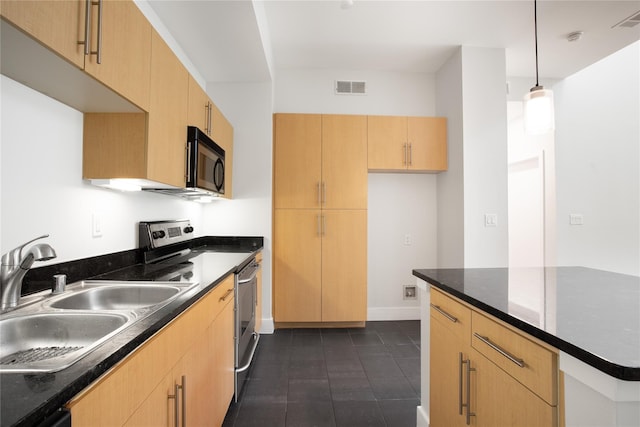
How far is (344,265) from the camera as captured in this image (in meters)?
3.23

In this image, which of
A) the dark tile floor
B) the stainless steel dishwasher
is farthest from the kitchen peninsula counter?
the stainless steel dishwasher

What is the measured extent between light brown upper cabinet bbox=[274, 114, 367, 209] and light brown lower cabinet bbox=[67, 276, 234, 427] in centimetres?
156

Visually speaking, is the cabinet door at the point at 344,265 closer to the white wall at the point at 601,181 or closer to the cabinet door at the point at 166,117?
the cabinet door at the point at 166,117

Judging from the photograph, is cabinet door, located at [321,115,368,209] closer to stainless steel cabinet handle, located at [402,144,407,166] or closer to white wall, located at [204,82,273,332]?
stainless steel cabinet handle, located at [402,144,407,166]

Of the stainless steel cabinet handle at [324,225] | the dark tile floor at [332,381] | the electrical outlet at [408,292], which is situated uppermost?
the stainless steel cabinet handle at [324,225]

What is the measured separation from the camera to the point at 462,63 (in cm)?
312

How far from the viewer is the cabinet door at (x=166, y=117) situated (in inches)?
57.5

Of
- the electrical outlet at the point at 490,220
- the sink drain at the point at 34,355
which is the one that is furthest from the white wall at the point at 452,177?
the sink drain at the point at 34,355

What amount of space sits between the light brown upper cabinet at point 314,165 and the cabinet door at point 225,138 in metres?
0.47

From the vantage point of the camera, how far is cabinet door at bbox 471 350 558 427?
0.84 meters

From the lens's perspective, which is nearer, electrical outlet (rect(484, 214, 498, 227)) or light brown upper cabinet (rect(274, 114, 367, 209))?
electrical outlet (rect(484, 214, 498, 227))

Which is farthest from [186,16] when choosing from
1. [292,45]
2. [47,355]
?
[47,355]

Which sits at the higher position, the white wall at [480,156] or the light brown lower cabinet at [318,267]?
the white wall at [480,156]

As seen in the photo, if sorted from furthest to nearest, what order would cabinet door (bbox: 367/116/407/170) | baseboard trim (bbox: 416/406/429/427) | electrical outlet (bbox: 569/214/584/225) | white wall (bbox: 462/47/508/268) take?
electrical outlet (bbox: 569/214/584/225), cabinet door (bbox: 367/116/407/170), white wall (bbox: 462/47/508/268), baseboard trim (bbox: 416/406/429/427)
